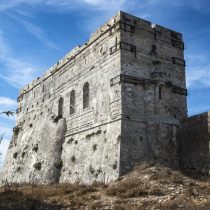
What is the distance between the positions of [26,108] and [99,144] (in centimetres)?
1286

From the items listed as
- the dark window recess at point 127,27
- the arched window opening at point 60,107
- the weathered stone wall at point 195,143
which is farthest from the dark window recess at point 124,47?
the arched window opening at point 60,107

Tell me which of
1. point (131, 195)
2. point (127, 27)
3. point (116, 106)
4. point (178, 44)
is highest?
point (127, 27)

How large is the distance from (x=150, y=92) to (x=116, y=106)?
2.01 metres

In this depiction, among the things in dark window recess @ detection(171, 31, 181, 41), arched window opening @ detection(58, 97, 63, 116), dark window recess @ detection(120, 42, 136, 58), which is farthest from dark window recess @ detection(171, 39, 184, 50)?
arched window opening @ detection(58, 97, 63, 116)

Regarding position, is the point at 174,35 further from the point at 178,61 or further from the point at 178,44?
the point at 178,61

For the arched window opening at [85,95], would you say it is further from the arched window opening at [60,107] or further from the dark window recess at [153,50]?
the dark window recess at [153,50]

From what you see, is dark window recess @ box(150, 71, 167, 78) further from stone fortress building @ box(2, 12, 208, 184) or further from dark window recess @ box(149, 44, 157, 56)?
dark window recess @ box(149, 44, 157, 56)

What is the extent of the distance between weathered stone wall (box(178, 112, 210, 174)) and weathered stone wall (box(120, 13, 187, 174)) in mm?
462

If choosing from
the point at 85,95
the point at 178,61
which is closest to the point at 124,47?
the point at 178,61

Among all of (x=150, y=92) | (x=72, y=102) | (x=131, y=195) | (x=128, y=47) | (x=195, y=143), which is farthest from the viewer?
(x=72, y=102)

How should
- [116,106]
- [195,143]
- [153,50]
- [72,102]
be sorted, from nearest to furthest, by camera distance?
[195,143] < [116,106] < [153,50] < [72,102]

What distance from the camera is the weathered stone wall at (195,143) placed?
58.0 ft

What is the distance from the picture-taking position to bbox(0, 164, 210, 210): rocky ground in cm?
1255

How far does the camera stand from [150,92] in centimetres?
1933
